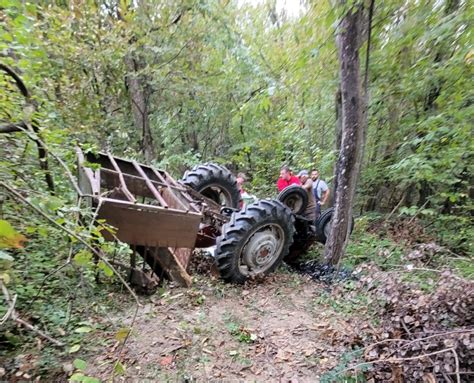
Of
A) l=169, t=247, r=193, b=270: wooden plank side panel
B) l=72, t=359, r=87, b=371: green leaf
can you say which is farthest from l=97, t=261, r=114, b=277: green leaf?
l=169, t=247, r=193, b=270: wooden plank side panel

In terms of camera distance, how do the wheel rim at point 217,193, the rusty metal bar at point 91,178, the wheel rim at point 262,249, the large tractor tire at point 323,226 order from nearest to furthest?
the rusty metal bar at point 91,178 → the wheel rim at point 262,249 → the large tractor tire at point 323,226 → the wheel rim at point 217,193

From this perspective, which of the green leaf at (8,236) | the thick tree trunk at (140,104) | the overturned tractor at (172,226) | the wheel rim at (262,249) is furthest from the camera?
the thick tree trunk at (140,104)

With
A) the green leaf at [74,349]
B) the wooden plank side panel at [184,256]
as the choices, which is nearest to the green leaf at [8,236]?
the green leaf at [74,349]

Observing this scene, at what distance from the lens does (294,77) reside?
3.76 metres

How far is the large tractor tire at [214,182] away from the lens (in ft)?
17.4

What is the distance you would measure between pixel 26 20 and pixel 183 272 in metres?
2.82

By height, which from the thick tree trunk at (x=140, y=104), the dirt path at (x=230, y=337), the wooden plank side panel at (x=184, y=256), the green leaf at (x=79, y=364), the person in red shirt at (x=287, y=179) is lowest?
the dirt path at (x=230, y=337)

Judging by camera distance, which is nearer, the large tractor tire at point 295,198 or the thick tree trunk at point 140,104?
the large tractor tire at point 295,198

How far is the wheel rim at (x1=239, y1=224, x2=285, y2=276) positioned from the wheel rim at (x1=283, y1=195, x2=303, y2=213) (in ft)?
6.35

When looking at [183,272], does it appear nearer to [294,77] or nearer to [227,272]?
[227,272]

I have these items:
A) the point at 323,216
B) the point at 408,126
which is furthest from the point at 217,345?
the point at 408,126

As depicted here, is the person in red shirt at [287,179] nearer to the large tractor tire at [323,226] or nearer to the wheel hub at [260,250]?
the large tractor tire at [323,226]

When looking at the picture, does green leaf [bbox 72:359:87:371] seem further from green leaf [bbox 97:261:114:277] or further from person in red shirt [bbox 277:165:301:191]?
person in red shirt [bbox 277:165:301:191]

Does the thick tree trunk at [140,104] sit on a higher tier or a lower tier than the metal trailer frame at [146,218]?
higher
